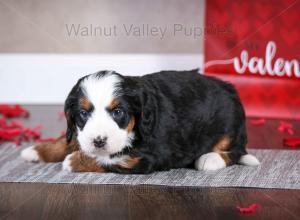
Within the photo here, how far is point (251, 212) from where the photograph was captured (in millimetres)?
2680

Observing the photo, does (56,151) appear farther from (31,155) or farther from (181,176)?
(181,176)

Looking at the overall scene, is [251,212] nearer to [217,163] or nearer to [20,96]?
[217,163]

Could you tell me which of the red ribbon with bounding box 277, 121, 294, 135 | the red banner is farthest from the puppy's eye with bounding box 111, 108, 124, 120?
the red banner

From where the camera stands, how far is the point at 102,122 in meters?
2.90

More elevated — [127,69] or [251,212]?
[127,69]

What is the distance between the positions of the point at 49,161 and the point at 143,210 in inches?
38.9

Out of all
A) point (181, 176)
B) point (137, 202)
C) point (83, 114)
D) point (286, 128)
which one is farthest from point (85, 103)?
point (286, 128)

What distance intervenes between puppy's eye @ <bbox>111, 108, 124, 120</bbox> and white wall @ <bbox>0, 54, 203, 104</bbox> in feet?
9.18

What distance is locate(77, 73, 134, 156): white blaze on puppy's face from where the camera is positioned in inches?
113

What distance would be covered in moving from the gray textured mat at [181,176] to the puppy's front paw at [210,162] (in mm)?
41

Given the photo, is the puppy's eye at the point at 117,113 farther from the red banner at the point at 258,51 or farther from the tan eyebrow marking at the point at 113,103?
the red banner at the point at 258,51

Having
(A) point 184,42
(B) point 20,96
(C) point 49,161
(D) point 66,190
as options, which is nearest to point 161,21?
(A) point 184,42

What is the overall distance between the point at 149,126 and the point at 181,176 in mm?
347

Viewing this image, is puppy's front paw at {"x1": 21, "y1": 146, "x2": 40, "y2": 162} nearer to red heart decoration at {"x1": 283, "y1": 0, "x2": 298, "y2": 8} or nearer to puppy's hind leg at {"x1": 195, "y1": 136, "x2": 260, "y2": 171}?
puppy's hind leg at {"x1": 195, "y1": 136, "x2": 260, "y2": 171}
